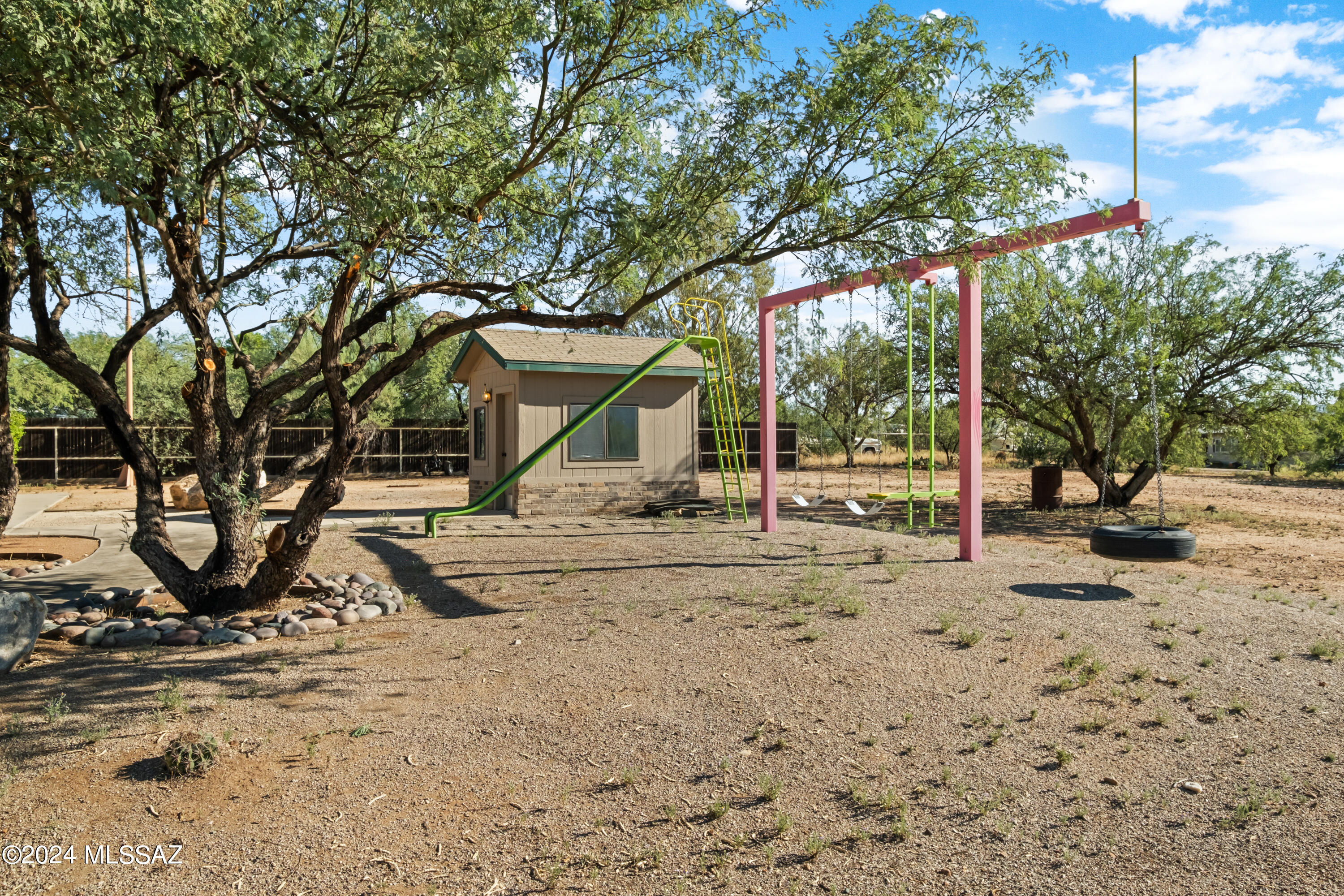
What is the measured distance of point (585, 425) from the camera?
14.8 m

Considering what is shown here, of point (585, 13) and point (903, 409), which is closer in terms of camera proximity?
point (585, 13)

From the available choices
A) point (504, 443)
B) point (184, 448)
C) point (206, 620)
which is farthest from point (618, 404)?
point (184, 448)

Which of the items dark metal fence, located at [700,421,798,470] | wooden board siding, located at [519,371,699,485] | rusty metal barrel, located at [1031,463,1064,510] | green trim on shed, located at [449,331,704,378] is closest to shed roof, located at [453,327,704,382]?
green trim on shed, located at [449,331,704,378]

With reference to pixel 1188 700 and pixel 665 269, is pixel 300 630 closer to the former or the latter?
pixel 665 269

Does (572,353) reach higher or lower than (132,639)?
higher

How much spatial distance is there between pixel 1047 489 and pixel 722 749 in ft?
49.7

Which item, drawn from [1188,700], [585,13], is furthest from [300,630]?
[1188,700]

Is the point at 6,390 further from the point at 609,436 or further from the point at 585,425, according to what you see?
the point at 609,436

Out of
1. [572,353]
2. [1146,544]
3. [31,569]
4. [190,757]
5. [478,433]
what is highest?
[572,353]

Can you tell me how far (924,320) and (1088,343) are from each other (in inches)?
110

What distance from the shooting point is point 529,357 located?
14.3m

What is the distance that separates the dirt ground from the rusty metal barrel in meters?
10.1

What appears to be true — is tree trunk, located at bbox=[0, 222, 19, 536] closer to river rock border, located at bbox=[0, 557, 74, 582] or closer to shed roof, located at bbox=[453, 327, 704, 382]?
river rock border, located at bbox=[0, 557, 74, 582]

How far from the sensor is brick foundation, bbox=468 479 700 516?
1427cm
